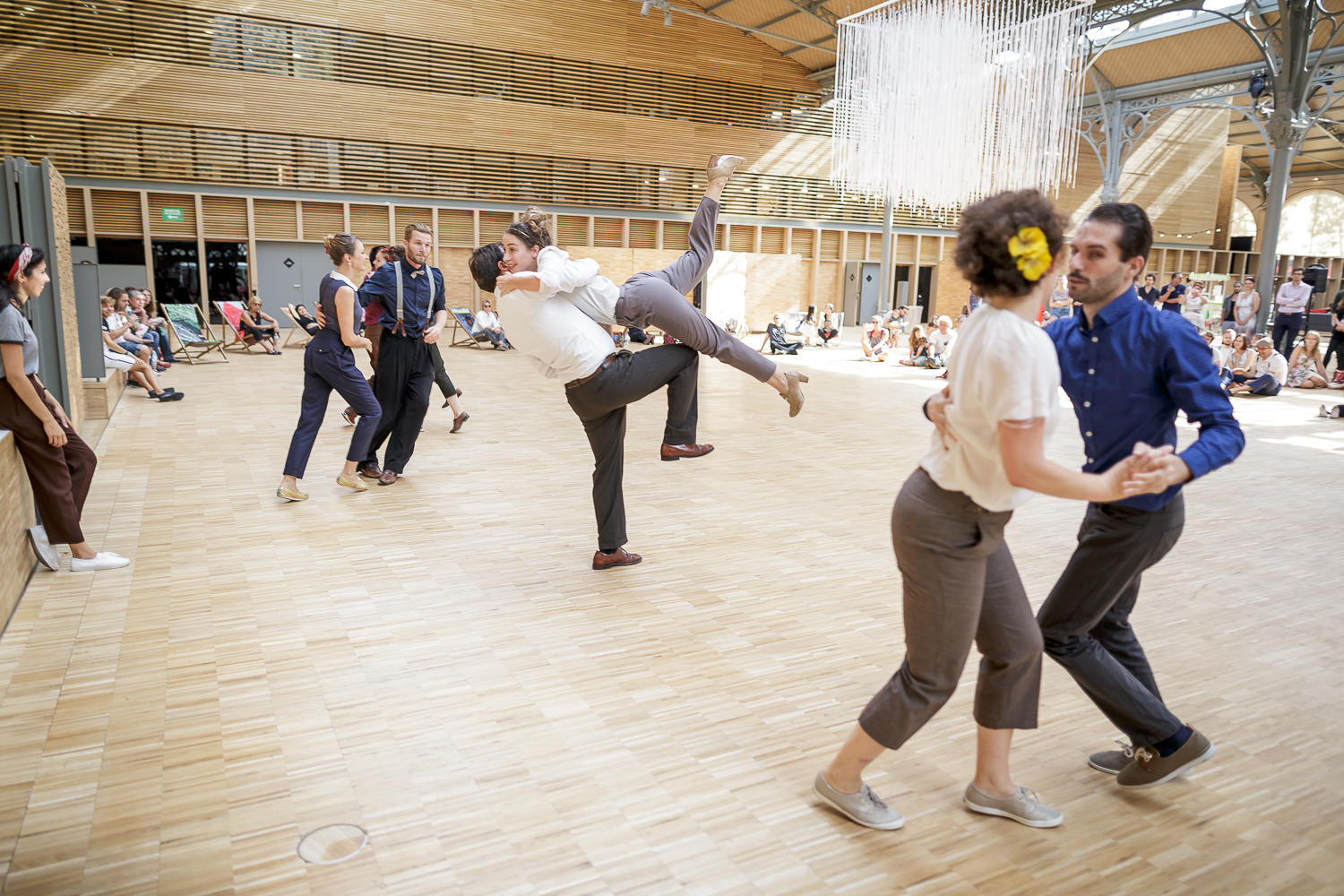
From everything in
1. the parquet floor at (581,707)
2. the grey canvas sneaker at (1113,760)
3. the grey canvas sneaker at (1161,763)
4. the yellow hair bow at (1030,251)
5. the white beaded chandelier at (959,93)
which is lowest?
the parquet floor at (581,707)

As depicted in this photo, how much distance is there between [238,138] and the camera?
16984 mm

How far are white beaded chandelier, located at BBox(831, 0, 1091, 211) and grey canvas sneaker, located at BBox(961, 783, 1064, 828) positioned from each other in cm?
1182

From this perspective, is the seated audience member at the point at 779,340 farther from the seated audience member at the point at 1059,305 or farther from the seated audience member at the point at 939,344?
the seated audience member at the point at 1059,305

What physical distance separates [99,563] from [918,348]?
13.6 meters

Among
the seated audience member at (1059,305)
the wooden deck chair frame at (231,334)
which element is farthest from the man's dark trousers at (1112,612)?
the wooden deck chair frame at (231,334)

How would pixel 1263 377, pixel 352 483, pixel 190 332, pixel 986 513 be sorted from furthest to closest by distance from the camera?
pixel 190 332 < pixel 1263 377 < pixel 352 483 < pixel 986 513

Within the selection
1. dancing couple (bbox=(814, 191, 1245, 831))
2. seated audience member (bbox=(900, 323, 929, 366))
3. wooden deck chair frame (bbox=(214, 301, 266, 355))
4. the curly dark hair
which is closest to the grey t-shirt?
dancing couple (bbox=(814, 191, 1245, 831))

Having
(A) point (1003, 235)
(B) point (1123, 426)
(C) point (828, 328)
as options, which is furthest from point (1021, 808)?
(C) point (828, 328)

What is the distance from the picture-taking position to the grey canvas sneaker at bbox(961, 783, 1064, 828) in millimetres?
2213

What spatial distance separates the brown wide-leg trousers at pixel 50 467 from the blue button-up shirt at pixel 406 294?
198cm

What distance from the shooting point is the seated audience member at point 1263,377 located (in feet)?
38.4

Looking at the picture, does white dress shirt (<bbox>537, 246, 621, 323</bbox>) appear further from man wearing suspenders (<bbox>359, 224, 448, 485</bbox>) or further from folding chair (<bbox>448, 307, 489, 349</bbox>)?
folding chair (<bbox>448, 307, 489, 349</bbox>)

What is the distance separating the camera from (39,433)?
383 centimetres

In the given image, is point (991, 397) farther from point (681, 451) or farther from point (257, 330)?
point (257, 330)
